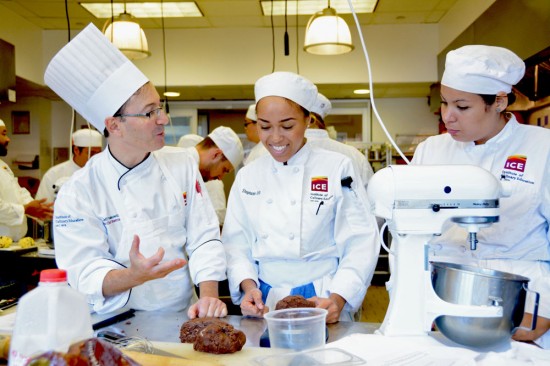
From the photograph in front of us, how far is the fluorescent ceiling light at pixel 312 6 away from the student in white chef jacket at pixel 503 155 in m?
4.04

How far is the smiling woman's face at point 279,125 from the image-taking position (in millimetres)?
1893

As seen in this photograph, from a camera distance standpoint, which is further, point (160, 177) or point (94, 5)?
point (94, 5)

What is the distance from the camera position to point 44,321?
2.79 ft

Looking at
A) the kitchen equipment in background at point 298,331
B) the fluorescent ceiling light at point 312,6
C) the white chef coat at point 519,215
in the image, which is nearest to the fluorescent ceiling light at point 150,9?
the fluorescent ceiling light at point 312,6

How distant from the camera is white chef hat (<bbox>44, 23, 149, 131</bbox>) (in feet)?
5.89

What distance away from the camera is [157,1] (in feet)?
18.5

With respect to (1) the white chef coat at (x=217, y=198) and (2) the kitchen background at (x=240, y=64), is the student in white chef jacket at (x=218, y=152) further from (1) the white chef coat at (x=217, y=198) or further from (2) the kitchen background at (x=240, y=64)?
(2) the kitchen background at (x=240, y=64)

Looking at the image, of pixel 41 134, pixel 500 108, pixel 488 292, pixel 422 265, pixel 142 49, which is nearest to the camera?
pixel 488 292

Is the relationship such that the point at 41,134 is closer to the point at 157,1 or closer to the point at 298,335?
the point at 157,1

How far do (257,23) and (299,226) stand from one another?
5.08 metres

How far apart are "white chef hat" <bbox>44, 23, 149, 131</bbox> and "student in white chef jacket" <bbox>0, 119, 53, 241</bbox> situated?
109 inches

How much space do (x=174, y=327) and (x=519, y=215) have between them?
1.15 metres

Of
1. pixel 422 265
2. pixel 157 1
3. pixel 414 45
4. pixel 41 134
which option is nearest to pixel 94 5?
pixel 157 1

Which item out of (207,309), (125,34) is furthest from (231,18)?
(207,309)
